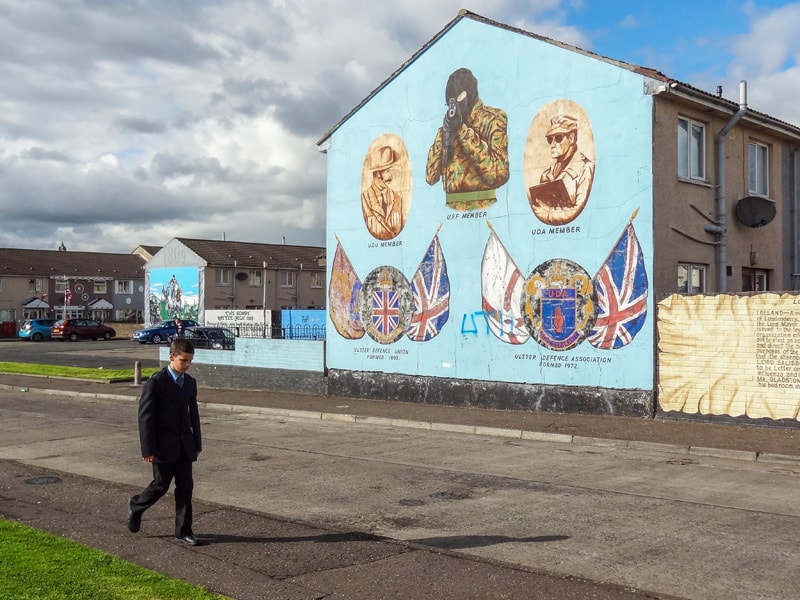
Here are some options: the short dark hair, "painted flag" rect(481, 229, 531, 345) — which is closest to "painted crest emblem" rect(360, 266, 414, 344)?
"painted flag" rect(481, 229, 531, 345)

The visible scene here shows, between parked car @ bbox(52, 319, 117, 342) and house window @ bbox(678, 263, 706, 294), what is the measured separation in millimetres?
49941

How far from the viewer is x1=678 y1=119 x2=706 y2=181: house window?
16609 millimetres

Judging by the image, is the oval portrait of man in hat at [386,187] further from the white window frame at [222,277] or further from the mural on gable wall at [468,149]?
the white window frame at [222,277]

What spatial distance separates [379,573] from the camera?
6.40 m

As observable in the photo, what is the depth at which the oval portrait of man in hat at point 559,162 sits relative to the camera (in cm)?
1647

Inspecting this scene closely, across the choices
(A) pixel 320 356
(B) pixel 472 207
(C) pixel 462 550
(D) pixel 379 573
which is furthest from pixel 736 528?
(A) pixel 320 356

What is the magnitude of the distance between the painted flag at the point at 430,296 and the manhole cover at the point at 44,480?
32.6 ft

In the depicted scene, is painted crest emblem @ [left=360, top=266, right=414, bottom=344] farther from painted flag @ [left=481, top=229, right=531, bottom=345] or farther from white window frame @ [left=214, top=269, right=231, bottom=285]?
white window frame @ [left=214, top=269, right=231, bottom=285]

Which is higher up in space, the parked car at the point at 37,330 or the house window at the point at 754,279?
the house window at the point at 754,279

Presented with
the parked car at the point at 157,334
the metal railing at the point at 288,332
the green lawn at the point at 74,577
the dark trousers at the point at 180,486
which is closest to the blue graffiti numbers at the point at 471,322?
the metal railing at the point at 288,332

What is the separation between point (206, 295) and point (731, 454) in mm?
47395

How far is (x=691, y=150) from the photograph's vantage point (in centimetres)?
1692

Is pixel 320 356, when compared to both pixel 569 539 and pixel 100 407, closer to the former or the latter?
pixel 100 407

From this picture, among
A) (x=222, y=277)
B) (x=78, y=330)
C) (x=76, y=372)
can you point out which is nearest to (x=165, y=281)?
(x=222, y=277)
